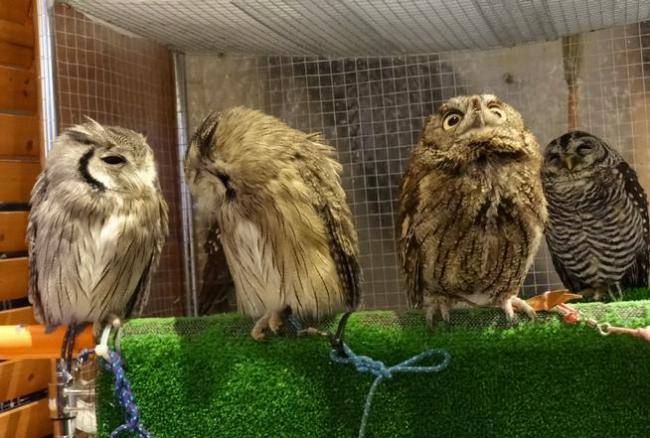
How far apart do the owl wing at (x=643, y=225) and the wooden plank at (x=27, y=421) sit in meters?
2.34

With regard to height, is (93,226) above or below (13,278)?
above

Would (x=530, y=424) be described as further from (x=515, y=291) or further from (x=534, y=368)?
(x=515, y=291)

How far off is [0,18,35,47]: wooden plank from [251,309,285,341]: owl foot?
1755 millimetres

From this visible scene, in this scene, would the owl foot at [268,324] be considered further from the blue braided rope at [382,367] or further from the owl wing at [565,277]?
the owl wing at [565,277]

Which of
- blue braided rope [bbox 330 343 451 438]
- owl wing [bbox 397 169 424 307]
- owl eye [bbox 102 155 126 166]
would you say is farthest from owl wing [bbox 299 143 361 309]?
owl eye [bbox 102 155 126 166]

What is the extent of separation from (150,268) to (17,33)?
136 centimetres

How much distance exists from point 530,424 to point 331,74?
64.3 inches

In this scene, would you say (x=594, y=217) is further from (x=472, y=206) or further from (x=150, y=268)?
(x=150, y=268)

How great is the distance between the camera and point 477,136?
1380 mm

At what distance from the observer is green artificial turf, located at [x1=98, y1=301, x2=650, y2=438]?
1115mm

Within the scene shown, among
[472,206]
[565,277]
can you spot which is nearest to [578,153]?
[565,277]

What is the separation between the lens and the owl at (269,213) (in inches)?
57.2

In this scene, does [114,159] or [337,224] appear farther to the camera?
[114,159]

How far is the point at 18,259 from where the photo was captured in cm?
253
